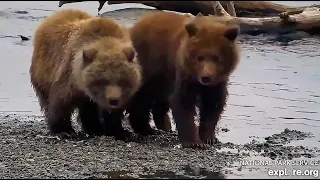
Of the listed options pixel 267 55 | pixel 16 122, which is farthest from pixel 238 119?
pixel 267 55

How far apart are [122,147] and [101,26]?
52.1 inches

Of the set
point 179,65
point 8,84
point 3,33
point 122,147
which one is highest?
point 179,65

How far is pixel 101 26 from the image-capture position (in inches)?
287

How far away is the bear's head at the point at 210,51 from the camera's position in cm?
662

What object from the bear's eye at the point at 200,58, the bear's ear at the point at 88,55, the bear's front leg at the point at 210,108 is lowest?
the bear's front leg at the point at 210,108

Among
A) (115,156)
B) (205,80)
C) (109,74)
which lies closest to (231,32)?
(205,80)

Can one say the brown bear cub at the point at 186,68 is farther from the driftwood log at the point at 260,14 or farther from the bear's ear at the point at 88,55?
the driftwood log at the point at 260,14

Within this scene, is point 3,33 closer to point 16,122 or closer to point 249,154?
point 16,122

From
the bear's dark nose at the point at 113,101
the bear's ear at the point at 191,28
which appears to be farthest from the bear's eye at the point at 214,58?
the bear's dark nose at the point at 113,101

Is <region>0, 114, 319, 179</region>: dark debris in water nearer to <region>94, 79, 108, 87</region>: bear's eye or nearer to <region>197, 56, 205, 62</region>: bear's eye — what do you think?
<region>94, 79, 108, 87</region>: bear's eye

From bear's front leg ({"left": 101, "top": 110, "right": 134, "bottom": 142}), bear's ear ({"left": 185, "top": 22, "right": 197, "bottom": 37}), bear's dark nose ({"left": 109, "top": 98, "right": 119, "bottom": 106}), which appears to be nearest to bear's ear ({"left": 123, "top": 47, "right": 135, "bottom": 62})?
bear's dark nose ({"left": 109, "top": 98, "right": 119, "bottom": 106})

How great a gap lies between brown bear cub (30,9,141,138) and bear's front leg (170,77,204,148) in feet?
1.49

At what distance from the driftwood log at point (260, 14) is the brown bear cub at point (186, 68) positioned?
2659 millimetres

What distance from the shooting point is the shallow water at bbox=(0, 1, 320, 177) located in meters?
8.16
